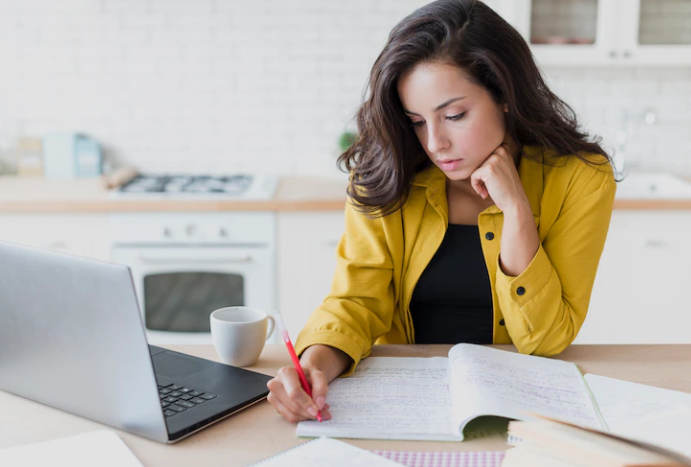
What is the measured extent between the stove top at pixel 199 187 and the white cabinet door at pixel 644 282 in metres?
1.33

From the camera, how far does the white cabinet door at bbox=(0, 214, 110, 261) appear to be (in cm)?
291

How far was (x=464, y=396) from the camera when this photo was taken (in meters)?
1.13

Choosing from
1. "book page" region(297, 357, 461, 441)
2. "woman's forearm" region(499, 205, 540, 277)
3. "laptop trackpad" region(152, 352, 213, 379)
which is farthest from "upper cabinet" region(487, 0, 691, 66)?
"laptop trackpad" region(152, 352, 213, 379)

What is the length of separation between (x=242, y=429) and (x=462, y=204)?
83cm

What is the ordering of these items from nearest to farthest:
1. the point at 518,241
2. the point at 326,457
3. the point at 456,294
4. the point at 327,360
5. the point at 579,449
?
the point at 579,449 → the point at 326,457 → the point at 327,360 → the point at 518,241 → the point at 456,294

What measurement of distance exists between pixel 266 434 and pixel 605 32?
2.54 metres

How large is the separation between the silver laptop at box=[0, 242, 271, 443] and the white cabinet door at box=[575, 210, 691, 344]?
204cm

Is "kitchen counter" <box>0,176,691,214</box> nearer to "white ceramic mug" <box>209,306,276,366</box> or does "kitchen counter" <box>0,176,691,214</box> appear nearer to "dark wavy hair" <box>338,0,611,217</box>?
"dark wavy hair" <box>338,0,611,217</box>

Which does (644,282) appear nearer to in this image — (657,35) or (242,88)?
Answer: (657,35)

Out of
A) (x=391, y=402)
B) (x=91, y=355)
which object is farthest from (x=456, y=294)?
(x=91, y=355)

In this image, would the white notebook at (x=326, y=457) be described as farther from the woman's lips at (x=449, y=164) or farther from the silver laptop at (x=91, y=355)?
the woman's lips at (x=449, y=164)

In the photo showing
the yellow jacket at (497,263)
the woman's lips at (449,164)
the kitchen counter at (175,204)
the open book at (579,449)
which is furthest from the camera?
the kitchen counter at (175,204)

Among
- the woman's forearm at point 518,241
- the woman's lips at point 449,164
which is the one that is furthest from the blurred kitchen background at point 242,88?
→ the woman's forearm at point 518,241

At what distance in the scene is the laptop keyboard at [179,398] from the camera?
1.15 meters
